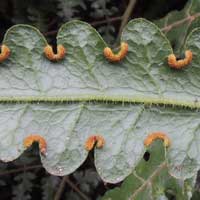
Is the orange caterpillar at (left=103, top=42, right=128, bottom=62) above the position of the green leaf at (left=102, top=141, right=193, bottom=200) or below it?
above

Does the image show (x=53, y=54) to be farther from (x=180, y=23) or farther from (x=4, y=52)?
(x=180, y=23)

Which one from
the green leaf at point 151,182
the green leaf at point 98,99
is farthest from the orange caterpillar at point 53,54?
the green leaf at point 151,182

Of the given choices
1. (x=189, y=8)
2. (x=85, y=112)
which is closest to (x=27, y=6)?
(x=189, y=8)

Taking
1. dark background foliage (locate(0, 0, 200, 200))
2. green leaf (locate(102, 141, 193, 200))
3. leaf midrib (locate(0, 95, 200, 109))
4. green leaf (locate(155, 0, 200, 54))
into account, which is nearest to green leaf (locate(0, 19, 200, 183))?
leaf midrib (locate(0, 95, 200, 109))

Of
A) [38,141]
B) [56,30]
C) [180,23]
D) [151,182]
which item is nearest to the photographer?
[38,141]

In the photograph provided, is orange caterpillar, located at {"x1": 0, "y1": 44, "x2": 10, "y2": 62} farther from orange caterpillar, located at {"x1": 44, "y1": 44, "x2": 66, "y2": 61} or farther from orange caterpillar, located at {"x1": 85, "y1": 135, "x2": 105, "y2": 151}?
orange caterpillar, located at {"x1": 85, "y1": 135, "x2": 105, "y2": 151}

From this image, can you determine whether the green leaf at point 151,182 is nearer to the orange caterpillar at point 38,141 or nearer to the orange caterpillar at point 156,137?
the orange caterpillar at point 156,137

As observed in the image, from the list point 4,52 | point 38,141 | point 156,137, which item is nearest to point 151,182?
point 156,137
